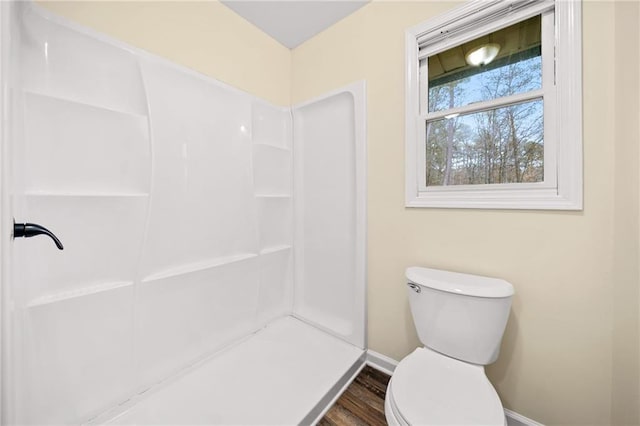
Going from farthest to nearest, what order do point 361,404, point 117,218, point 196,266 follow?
point 196,266 < point 361,404 < point 117,218

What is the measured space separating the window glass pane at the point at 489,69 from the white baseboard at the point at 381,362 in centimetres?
154

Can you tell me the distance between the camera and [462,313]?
3.50 feet

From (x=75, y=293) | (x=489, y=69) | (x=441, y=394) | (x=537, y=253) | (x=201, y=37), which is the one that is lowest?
(x=441, y=394)

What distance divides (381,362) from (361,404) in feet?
1.04

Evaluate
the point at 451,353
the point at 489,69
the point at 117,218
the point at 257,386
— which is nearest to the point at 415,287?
the point at 451,353

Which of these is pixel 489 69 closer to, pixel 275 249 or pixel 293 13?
pixel 293 13

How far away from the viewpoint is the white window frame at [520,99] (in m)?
0.98

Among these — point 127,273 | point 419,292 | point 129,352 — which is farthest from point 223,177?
point 419,292

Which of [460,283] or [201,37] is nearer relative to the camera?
[460,283]

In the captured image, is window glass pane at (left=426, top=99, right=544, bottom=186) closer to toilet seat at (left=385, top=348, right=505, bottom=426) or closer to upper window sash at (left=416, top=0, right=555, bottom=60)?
upper window sash at (left=416, top=0, right=555, bottom=60)

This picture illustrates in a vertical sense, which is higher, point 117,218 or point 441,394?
point 117,218

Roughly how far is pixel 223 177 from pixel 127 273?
0.72 m

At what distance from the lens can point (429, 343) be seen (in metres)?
1.16

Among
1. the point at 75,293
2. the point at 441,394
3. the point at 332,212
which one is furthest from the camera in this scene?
the point at 332,212
